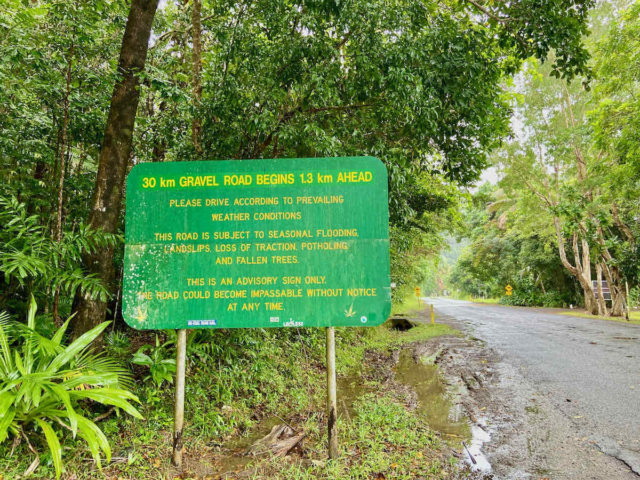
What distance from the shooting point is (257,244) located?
349cm

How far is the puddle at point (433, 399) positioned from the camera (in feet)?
15.2

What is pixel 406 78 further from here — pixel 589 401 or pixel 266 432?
pixel 589 401

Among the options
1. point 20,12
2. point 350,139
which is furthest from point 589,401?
point 20,12

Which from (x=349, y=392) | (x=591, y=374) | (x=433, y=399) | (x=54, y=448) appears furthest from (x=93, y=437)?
(x=591, y=374)

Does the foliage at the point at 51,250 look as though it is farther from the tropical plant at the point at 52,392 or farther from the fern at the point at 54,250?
the tropical plant at the point at 52,392

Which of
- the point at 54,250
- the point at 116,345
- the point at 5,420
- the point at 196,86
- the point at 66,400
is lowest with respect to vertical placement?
the point at 5,420

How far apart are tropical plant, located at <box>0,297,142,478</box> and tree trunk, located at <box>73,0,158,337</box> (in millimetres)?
506

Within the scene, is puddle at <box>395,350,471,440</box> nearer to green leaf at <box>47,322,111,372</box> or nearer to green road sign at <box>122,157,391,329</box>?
green road sign at <box>122,157,391,329</box>

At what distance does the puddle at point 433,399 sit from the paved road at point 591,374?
1.38 metres

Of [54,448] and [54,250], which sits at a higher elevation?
[54,250]

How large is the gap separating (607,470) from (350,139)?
4.83 meters

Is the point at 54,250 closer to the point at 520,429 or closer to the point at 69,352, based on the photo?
the point at 69,352

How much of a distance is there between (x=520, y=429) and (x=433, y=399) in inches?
58.2

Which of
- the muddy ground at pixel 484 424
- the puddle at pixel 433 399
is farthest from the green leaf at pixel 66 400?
the puddle at pixel 433 399
